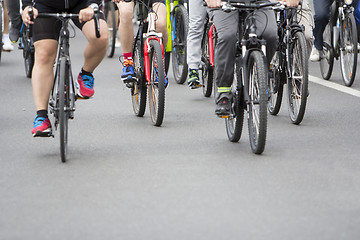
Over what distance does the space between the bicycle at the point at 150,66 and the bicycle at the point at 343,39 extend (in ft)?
9.66

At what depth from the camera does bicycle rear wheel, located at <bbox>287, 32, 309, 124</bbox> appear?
7.70 m

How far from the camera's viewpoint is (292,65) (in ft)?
26.6

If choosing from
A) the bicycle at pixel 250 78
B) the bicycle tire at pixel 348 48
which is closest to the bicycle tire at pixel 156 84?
the bicycle at pixel 250 78

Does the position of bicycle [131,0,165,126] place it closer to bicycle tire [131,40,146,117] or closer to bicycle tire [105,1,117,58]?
bicycle tire [131,40,146,117]

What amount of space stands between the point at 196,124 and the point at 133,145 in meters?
1.19

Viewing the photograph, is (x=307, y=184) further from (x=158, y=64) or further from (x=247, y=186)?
(x=158, y=64)

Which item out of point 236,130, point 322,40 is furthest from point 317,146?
point 322,40

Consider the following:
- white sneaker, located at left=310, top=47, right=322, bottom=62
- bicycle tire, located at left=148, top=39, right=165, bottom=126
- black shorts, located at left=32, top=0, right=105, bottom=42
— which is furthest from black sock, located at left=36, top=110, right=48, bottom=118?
white sneaker, located at left=310, top=47, right=322, bottom=62

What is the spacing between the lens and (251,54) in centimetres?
668

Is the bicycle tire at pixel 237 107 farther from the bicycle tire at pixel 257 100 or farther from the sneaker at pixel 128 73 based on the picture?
the sneaker at pixel 128 73

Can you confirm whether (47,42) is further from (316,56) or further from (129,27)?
(316,56)

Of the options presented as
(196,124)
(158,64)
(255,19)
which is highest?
(255,19)

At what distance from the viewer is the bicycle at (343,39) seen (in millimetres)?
10203

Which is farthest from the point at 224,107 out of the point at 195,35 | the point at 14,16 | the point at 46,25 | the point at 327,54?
the point at 14,16
